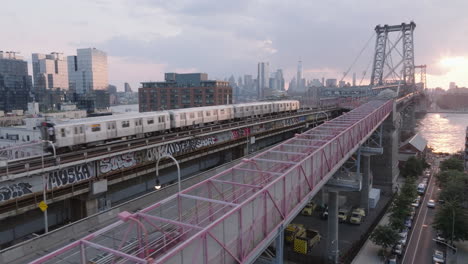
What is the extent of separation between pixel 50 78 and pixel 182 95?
95097mm

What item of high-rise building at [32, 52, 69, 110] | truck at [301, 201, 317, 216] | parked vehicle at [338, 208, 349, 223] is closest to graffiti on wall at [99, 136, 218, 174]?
truck at [301, 201, 317, 216]

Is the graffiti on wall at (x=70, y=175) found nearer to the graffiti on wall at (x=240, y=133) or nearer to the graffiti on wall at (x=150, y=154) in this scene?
the graffiti on wall at (x=150, y=154)

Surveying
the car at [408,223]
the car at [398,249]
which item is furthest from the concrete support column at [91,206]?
the car at [408,223]

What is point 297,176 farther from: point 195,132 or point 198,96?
point 198,96

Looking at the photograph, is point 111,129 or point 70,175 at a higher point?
point 111,129

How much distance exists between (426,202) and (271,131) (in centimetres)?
2119

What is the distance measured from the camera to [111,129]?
90.4ft

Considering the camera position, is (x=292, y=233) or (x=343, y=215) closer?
(x=292, y=233)

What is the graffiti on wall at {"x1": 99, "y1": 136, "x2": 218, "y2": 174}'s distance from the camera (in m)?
22.1

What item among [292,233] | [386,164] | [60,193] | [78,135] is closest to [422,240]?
[292,233]

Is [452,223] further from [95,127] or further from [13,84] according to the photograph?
[13,84]

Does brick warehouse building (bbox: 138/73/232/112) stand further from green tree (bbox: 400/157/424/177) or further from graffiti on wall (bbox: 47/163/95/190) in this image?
graffiti on wall (bbox: 47/163/95/190)

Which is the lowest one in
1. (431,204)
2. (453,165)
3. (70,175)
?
(431,204)

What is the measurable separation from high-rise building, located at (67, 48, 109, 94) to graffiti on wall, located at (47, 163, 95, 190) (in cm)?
18046
